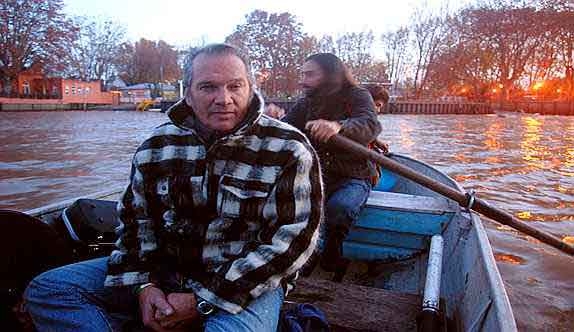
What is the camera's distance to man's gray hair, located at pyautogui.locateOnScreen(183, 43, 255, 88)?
175 centimetres

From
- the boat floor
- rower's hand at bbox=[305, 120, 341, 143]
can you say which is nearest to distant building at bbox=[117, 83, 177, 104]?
rower's hand at bbox=[305, 120, 341, 143]

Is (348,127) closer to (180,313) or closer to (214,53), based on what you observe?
(214,53)

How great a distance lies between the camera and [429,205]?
306 cm

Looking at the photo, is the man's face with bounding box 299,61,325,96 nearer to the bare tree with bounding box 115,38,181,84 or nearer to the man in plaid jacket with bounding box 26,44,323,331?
the man in plaid jacket with bounding box 26,44,323,331

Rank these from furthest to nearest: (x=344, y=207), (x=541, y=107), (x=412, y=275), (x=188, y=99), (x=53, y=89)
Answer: (x=53, y=89)
(x=541, y=107)
(x=412, y=275)
(x=344, y=207)
(x=188, y=99)

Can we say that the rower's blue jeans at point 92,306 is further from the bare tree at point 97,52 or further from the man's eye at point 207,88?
the bare tree at point 97,52

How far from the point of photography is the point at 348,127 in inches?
120

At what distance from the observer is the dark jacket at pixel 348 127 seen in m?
3.11

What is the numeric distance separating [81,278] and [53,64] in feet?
150

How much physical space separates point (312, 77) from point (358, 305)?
72.8 inches

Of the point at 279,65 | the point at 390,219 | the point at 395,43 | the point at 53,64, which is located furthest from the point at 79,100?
the point at 390,219

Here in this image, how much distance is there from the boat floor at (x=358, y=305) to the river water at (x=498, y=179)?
184cm

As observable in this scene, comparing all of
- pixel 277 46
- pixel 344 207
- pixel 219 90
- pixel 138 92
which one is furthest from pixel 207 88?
pixel 138 92

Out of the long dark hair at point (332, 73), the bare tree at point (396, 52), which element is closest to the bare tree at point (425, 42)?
the bare tree at point (396, 52)
